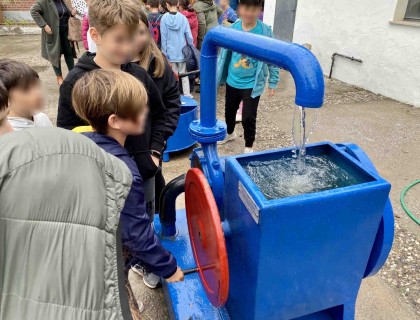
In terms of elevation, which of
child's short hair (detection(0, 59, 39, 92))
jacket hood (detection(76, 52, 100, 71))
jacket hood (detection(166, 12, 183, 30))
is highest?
jacket hood (detection(76, 52, 100, 71))

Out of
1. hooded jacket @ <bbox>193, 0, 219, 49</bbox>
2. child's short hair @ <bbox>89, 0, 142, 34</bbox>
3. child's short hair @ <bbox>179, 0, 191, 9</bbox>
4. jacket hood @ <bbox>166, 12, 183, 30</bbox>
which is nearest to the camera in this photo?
child's short hair @ <bbox>89, 0, 142, 34</bbox>

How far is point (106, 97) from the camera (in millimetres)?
1192

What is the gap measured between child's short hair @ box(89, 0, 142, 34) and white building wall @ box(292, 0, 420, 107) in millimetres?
4423

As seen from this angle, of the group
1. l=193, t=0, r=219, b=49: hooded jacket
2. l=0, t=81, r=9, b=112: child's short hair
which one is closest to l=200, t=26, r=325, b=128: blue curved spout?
l=0, t=81, r=9, b=112: child's short hair

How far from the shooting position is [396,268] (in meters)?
2.20

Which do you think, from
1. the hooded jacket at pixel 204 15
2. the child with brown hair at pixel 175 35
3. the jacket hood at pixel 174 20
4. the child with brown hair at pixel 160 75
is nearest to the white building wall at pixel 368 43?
the hooded jacket at pixel 204 15

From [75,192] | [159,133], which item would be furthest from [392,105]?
[75,192]

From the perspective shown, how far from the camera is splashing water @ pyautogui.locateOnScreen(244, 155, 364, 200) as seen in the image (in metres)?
1.28

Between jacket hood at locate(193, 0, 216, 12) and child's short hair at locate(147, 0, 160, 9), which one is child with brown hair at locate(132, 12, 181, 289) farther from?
jacket hood at locate(193, 0, 216, 12)

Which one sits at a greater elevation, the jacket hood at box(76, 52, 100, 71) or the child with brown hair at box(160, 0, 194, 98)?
the jacket hood at box(76, 52, 100, 71)

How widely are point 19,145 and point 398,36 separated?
537cm

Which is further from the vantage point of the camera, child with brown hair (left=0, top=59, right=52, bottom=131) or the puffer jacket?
child with brown hair (left=0, top=59, right=52, bottom=131)

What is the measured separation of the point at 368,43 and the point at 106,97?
16.9 feet

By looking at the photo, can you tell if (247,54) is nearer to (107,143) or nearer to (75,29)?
(107,143)
